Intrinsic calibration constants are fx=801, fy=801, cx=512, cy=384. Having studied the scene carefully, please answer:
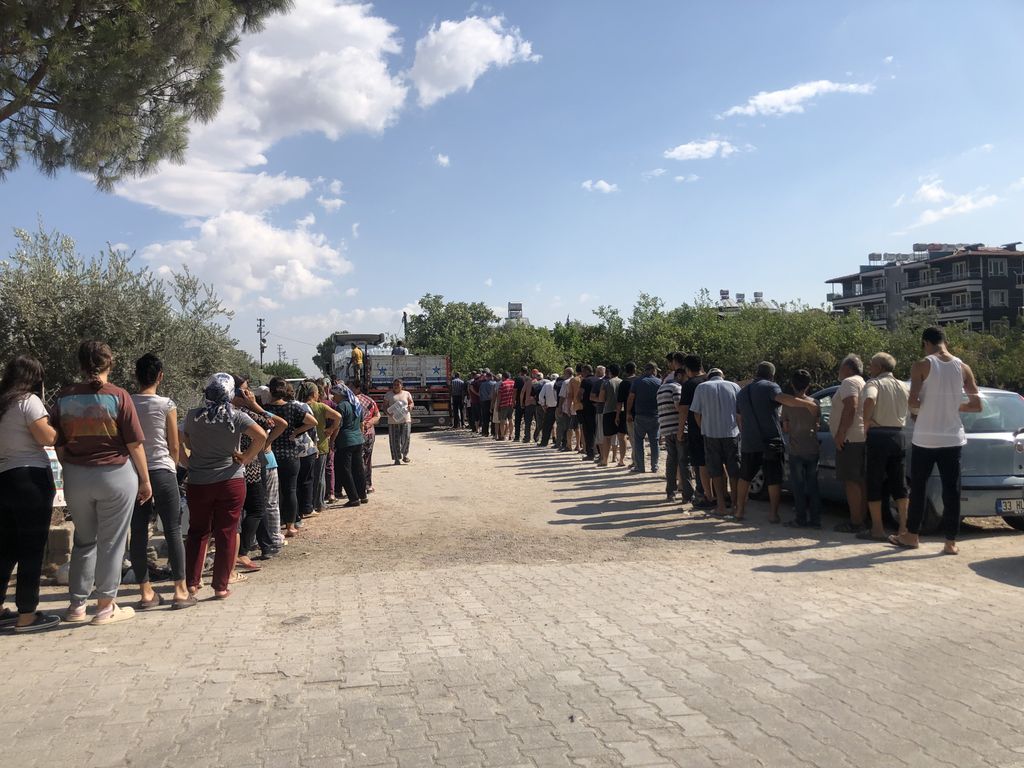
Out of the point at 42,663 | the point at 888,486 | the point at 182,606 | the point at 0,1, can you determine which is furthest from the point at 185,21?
the point at 888,486

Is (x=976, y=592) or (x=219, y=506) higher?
(x=219, y=506)

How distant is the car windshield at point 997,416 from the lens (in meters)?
8.39

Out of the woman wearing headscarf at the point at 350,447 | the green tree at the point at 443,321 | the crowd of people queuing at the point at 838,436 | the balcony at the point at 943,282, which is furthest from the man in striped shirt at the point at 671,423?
the balcony at the point at 943,282

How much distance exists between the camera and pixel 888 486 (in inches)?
328

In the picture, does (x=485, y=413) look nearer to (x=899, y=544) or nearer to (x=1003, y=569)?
(x=899, y=544)

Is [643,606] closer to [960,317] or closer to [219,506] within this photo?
[219,506]

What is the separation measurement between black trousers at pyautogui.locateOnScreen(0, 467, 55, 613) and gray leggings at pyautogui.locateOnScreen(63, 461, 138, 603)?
194mm

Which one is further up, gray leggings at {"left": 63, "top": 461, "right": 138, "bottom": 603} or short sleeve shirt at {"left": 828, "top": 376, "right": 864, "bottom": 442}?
short sleeve shirt at {"left": 828, "top": 376, "right": 864, "bottom": 442}

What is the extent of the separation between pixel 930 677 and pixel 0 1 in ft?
31.8

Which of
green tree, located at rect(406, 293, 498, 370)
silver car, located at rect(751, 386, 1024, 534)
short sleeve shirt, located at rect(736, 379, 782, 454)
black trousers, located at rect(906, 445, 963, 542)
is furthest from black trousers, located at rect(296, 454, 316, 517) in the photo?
green tree, located at rect(406, 293, 498, 370)

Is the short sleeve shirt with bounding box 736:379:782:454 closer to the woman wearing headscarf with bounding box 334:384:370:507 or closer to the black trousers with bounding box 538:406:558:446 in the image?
the woman wearing headscarf with bounding box 334:384:370:507

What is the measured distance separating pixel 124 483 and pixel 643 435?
9127 mm

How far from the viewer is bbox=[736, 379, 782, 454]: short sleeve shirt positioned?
9.09 m

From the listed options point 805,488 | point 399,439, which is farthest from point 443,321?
point 805,488
